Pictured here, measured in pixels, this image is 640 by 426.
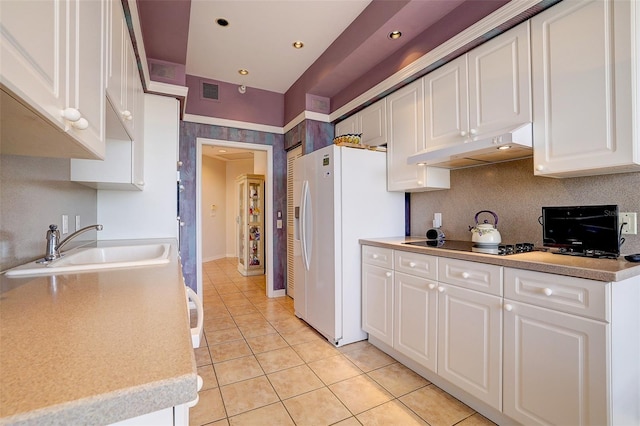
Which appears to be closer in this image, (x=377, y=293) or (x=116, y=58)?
(x=116, y=58)

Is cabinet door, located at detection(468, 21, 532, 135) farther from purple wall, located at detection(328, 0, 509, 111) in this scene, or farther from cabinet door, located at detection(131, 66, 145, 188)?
cabinet door, located at detection(131, 66, 145, 188)

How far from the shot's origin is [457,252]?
70.5 inches

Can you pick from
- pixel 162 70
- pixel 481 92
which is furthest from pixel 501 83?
pixel 162 70

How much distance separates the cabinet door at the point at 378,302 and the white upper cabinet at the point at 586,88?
1.31 metres

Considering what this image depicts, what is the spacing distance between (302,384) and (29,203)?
73.3 inches

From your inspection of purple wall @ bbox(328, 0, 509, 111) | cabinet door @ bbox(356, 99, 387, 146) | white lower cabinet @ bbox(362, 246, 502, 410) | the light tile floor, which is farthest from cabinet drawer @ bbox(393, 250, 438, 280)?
purple wall @ bbox(328, 0, 509, 111)

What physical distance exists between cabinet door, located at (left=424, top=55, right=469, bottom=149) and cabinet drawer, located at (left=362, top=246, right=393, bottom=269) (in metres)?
0.94

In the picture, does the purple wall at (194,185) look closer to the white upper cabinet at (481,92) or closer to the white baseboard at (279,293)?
the white baseboard at (279,293)

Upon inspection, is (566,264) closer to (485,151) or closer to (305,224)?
(485,151)

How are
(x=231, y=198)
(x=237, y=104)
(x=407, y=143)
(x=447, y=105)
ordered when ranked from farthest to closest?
1. (x=231, y=198)
2. (x=237, y=104)
3. (x=407, y=143)
4. (x=447, y=105)

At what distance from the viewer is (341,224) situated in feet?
8.69

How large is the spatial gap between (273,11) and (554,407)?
10.7 feet

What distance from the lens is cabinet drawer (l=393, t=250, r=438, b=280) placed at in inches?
76.9

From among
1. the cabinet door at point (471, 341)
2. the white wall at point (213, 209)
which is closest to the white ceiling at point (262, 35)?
the cabinet door at point (471, 341)
